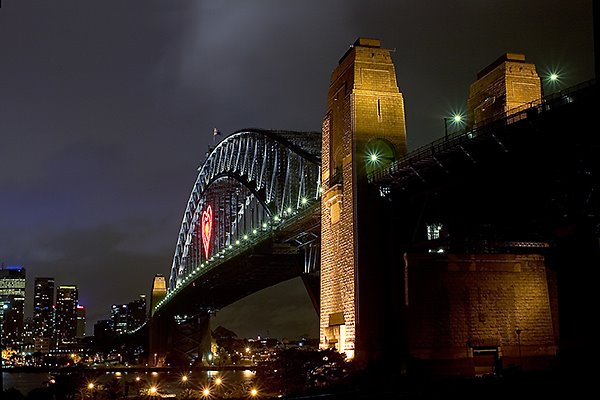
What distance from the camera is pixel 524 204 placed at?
37125 millimetres

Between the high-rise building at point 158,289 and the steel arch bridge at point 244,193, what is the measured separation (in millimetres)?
12329

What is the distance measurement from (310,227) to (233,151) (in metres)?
41.7

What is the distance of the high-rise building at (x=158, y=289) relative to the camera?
470ft

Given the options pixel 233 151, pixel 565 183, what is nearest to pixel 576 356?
pixel 565 183

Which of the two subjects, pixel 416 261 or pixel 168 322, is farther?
pixel 168 322

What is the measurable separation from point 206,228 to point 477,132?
8103 cm

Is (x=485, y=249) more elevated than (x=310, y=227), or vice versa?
(x=310, y=227)

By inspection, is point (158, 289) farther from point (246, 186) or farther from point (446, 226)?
point (446, 226)

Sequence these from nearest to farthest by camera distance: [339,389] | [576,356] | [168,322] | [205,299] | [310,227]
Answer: [339,389], [576,356], [310,227], [205,299], [168,322]

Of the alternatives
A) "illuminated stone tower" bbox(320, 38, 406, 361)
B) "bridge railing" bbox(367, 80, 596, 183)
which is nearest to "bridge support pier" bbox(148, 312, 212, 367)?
"illuminated stone tower" bbox(320, 38, 406, 361)

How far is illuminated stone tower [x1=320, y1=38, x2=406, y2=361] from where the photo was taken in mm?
38469

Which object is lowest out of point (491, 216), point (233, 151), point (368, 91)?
point (491, 216)

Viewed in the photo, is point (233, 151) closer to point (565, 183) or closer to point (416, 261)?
point (416, 261)

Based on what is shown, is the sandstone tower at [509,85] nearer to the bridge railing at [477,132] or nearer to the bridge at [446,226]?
the bridge at [446,226]
